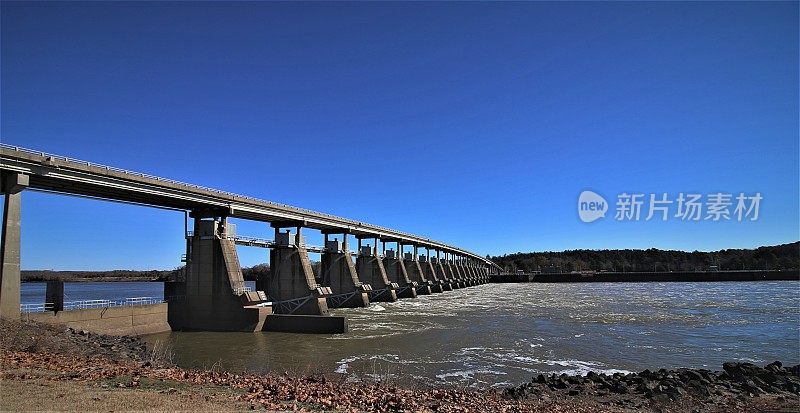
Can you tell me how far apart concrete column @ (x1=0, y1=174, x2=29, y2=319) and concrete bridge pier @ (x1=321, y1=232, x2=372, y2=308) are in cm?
3557

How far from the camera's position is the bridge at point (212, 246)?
2514 centimetres

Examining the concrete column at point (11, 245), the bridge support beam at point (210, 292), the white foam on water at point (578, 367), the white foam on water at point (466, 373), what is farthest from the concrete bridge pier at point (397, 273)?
the white foam on water at point (466, 373)

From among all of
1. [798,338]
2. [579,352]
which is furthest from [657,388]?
[798,338]

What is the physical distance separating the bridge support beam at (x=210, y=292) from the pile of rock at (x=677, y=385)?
79.6 feet

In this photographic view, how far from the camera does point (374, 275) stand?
231 feet

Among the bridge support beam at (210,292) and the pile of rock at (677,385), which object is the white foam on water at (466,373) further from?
the bridge support beam at (210,292)

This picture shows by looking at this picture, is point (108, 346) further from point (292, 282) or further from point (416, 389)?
point (292, 282)

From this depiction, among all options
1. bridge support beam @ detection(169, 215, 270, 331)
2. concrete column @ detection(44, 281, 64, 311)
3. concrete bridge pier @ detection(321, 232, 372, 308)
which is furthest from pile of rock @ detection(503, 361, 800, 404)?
concrete bridge pier @ detection(321, 232, 372, 308)

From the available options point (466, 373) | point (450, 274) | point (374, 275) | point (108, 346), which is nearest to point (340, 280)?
point (374, 275)

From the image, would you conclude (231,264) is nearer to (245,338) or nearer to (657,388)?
(245,338)

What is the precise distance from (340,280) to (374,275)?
466 inches

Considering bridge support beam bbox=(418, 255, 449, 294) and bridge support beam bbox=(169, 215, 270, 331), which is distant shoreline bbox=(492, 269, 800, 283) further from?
bridge support beam bbox=(169, 215, 270, 331)

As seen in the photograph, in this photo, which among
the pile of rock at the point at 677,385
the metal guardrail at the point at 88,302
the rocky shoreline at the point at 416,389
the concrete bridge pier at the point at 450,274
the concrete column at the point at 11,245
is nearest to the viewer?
the rocky shoreline at the point at 416,389

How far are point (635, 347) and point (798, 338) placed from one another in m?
12.0
